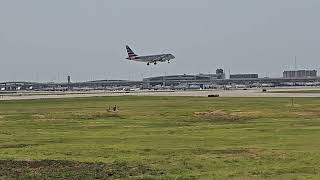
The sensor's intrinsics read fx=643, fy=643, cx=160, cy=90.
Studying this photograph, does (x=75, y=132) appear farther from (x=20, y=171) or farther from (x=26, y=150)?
(x=20, y=171)

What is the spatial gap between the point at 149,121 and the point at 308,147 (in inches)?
1225

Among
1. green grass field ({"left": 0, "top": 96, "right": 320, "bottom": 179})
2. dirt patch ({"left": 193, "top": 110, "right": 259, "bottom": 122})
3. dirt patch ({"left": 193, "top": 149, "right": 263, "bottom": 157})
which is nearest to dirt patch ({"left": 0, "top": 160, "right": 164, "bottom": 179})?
green grass field ({"left": 0, "top": 96, "right": 320, "bottom": 179})

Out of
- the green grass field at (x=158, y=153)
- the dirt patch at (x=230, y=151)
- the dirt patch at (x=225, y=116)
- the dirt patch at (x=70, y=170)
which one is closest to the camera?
the dirt patch at (x=70, y=170)

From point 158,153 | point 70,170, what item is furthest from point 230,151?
point 70,170

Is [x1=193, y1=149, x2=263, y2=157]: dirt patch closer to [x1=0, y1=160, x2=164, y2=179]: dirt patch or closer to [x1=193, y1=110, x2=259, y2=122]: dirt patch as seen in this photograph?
[x1=0, y1=160, x2=164, y2=179]: dirt patch

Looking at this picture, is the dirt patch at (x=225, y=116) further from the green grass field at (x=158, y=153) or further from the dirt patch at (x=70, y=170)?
the dirt patch at (x=70, y=170)

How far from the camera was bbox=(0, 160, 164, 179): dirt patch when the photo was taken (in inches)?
1075

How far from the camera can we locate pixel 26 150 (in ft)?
122

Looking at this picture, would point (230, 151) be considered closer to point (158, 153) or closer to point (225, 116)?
point (158, 153)

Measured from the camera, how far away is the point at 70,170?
28938 millimetres

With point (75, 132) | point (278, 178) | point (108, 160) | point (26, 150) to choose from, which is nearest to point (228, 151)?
point (108, 160)

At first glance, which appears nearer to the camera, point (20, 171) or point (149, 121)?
point (20, 171)

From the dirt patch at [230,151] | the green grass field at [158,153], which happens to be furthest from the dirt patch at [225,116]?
the dirt patch at [230,151]

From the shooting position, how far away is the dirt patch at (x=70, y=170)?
2731 cm
